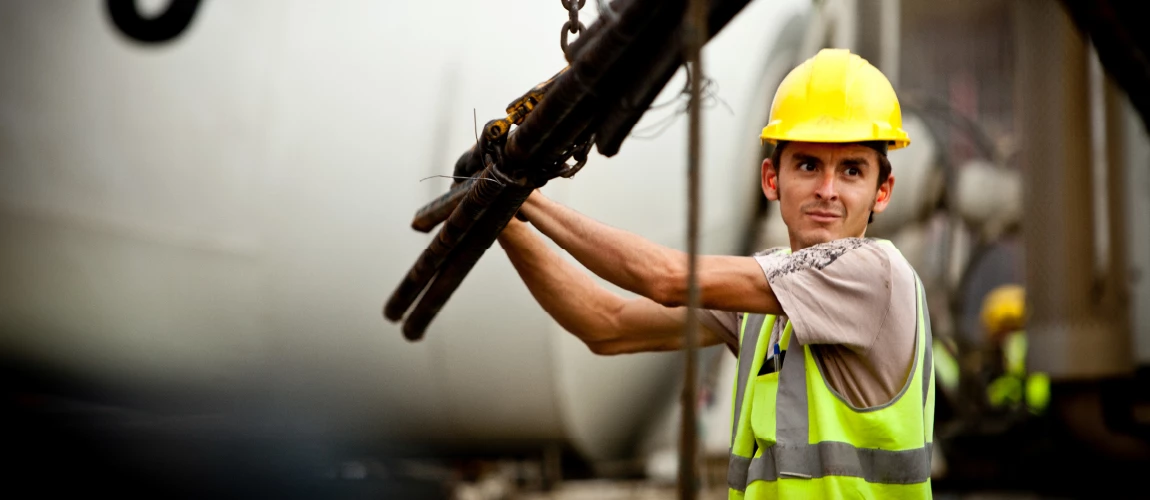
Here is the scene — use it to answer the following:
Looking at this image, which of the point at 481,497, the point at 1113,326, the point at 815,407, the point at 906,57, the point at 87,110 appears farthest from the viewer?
the point at 906,57

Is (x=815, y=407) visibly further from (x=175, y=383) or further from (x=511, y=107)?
(x=175, y=383)

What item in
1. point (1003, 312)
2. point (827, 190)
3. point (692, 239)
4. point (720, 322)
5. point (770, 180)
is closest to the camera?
point (692, 239)

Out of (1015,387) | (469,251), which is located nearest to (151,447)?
(469,251)

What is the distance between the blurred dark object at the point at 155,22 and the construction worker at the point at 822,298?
185 cm

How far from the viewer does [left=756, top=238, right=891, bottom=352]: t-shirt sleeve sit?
1.65m

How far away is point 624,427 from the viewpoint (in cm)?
378

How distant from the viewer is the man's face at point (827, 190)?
174cm

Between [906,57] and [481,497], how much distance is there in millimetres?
4788

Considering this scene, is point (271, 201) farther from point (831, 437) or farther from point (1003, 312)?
point (1003, 312)

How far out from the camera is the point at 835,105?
1742 mm

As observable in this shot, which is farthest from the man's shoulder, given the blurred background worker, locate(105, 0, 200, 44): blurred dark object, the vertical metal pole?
the blurred background worker

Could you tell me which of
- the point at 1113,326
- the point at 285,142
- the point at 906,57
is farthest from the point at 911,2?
the point at 285,142

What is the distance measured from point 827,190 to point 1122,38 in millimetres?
489

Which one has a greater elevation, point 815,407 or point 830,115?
point 830,115
